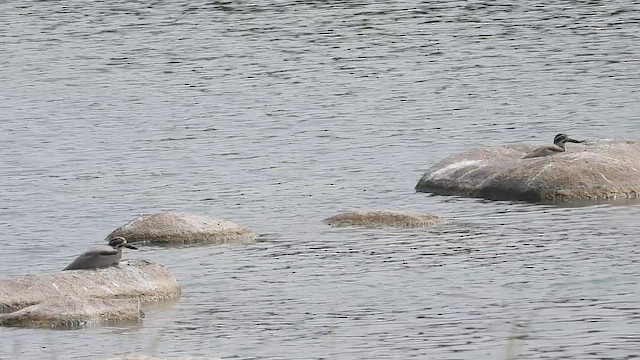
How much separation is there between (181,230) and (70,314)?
5.54 meters

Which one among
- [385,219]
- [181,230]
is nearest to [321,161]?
[385,219]

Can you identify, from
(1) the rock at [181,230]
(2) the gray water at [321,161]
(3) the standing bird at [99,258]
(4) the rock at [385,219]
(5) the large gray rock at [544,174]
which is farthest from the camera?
(5) the large gray rock at [544,174]

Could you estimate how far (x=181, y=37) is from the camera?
186 feet

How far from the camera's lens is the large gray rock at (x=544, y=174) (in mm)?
29000

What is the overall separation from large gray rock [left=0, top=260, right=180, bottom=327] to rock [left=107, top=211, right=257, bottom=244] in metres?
Answer: 3.39

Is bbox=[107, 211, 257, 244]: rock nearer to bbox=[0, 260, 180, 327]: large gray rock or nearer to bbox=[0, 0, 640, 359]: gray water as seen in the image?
bbox=[0, 0, 640, 359]: gray water

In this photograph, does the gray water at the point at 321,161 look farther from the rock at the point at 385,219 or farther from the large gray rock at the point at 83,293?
the rock at the point at 385,219

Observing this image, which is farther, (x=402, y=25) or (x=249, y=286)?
(x=402, y=25)

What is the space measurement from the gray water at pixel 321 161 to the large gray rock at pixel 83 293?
0.97 ft

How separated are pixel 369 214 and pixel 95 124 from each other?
14.1m

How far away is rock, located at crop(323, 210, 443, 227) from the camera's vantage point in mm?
27469

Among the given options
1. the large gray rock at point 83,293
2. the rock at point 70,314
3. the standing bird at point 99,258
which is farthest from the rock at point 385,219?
the rock at point 70,314

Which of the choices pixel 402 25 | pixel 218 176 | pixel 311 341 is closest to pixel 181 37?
pixel 402 25

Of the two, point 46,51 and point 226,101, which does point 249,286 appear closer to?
point 226,101
